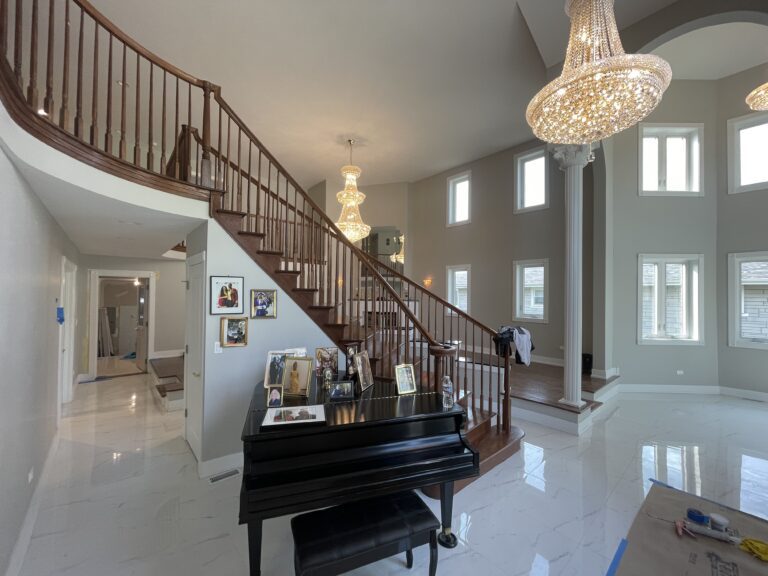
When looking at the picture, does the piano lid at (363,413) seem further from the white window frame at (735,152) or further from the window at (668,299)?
the white window frame at (735,152)

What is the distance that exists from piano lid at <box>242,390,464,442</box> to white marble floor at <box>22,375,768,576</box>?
952mm

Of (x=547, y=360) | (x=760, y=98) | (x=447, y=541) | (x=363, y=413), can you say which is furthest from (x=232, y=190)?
(x=547, y=360)

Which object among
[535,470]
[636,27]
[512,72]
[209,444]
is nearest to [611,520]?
[535,470]

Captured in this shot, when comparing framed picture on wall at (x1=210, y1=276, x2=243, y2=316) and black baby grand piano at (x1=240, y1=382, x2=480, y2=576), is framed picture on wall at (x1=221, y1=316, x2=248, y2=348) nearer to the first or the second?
framed picture on wall at (x1=210, y1=276, x2=243, y2=316)

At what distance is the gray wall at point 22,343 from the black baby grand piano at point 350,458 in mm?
1443

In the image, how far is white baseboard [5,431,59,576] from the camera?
1942 millimetres

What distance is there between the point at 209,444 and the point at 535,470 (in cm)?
319

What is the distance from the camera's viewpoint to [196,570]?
1.97m

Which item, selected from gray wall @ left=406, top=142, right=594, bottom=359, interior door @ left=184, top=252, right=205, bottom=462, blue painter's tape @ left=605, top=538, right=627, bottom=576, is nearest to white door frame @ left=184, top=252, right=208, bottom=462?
interior door @ left=184, top=252, right=205, bottom=462

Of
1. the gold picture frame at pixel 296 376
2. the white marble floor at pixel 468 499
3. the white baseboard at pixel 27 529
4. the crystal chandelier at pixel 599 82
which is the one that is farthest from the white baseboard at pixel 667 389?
the white baseboard at pixel 27 529

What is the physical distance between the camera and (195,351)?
11.1 feet

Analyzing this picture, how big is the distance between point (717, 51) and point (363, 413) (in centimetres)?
760

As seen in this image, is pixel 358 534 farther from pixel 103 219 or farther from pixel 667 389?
pixel 667 389

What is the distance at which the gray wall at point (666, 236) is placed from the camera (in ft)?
18.6
